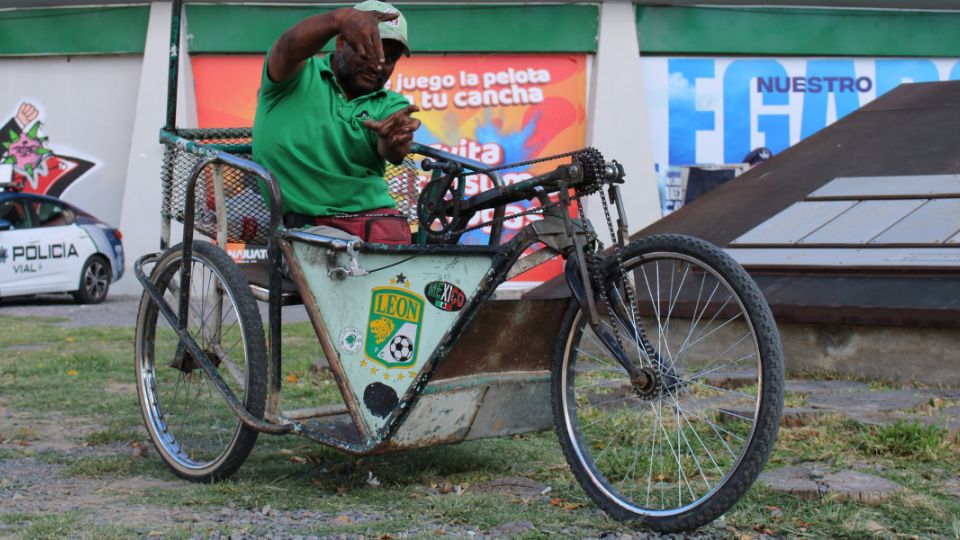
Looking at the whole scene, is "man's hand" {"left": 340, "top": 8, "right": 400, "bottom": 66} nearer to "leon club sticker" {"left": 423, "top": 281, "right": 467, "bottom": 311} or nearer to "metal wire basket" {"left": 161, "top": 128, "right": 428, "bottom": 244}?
"leon club sticker" {"left": 423, "top": 281, "right": 467, "bottom": 311}

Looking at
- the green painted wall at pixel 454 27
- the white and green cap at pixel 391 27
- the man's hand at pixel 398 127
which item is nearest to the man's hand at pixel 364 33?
the man's hand at pixel 398 127

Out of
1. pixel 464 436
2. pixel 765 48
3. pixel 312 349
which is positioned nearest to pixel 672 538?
pixel 464 436

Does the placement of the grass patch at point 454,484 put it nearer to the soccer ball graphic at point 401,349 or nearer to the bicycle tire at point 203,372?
the bicycle tire at point 203,372

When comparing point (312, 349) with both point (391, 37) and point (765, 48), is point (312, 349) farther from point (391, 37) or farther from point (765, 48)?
point (765, 48)

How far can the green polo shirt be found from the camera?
164 inches

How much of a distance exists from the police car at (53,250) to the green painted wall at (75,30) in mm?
2989

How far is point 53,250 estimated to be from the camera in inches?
559

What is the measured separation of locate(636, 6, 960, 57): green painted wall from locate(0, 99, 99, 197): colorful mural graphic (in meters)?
8.46

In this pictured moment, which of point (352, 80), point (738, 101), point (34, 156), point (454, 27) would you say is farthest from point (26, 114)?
point (352, 80)

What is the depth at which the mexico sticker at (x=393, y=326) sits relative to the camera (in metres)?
3.82

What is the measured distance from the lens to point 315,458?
181 inches

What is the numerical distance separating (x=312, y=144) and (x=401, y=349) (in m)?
0.85

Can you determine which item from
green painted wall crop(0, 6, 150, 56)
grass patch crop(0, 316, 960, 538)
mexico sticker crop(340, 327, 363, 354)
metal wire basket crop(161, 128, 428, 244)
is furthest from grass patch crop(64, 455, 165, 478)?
green painted wall crop(0, 6, 150, 56)

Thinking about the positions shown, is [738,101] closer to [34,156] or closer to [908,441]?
[34,156]
